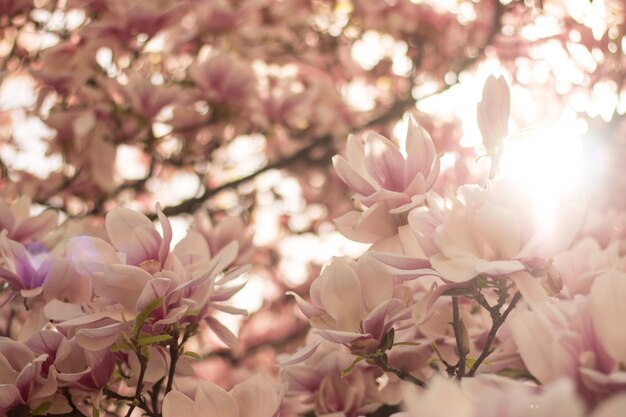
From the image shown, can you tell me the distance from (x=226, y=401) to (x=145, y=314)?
0.40 ft

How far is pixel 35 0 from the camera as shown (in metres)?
1.74

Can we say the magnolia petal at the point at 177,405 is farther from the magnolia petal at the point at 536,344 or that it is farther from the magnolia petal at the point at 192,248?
the magnolia petal at the point at 536,344

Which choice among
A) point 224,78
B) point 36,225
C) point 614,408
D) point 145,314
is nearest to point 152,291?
point 145,314

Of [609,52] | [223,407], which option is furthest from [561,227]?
[609,52]

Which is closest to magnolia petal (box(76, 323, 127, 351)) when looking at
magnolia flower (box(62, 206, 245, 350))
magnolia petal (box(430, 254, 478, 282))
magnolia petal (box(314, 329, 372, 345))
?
magnolia flower (box(62, 206, 245, 350))

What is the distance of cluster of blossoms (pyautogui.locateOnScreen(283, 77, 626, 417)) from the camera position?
548mm

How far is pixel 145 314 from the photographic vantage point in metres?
0.73

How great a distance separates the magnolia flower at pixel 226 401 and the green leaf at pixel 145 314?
3.4 inches

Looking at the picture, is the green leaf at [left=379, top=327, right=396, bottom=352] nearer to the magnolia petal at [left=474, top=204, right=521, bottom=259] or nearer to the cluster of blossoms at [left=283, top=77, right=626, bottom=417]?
the cluster of blossoms at [left=283, top=77, right=626, bottom=417]

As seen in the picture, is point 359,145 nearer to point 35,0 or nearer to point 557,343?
point 557,343

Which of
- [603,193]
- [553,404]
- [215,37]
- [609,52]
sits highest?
[553,404]

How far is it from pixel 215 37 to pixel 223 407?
1.29 m

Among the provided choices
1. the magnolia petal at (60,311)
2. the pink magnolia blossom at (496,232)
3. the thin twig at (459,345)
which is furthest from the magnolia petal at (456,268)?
the magnolia petal at (60,311)

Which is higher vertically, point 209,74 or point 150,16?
point 150,16
